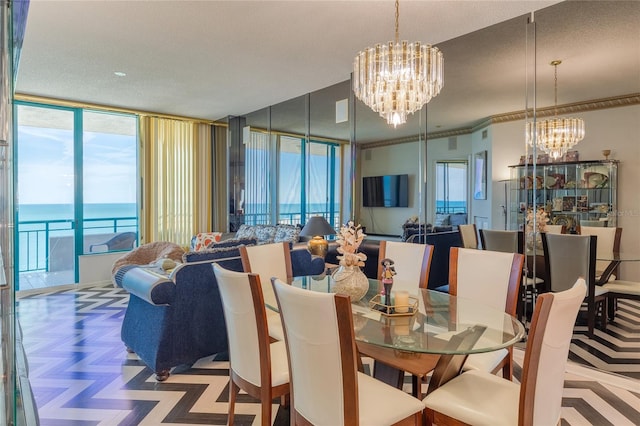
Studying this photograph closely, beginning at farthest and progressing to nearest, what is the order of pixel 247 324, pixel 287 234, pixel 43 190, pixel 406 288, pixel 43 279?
pixel 43 279 < pixel 43 190 < pixel 287 234 < pixel 406 288 < pixel 247 324

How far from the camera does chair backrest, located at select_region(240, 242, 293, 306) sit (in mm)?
2545

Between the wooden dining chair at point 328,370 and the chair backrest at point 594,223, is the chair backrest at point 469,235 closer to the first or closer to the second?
the chair backrest at point 594,223

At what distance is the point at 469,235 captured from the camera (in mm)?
3643

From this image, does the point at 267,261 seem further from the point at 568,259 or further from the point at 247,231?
the point at 247,231

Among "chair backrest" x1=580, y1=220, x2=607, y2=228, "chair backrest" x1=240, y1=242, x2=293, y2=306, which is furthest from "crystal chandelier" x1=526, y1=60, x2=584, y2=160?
"chair backrest" x1=240, y1=242, x2=293, y2=306

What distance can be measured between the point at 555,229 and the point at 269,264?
2.31 m

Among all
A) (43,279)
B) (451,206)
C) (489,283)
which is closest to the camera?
(489,283)

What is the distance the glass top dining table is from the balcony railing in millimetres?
5489

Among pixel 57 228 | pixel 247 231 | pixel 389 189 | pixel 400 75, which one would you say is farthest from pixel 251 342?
pixel 57 228

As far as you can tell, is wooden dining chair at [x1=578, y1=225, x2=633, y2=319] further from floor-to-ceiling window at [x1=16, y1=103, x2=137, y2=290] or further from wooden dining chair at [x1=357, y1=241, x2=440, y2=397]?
floor-to-ceiling window at [x1=16, y1=103, x2=137, y2=290]

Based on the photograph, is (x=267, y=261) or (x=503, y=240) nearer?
(x=267, y=261)

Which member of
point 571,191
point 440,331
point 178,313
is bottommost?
point 178,313

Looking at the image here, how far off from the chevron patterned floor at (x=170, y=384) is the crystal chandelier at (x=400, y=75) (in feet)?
6.80

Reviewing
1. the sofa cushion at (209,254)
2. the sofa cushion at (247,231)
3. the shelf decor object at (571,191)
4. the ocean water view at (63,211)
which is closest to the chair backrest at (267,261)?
the sofa cushion at (209,254)
